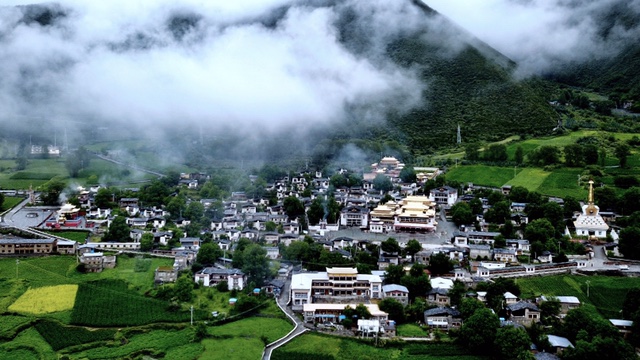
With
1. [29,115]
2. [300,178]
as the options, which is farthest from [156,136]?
[300,178]

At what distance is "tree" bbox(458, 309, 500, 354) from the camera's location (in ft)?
72.7

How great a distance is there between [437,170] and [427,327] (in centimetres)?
2470

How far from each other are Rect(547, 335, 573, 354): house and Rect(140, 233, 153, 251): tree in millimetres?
17921

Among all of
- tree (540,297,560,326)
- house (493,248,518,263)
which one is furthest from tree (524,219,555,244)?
tree (540,297,560,326)

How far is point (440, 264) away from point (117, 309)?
1327 cm

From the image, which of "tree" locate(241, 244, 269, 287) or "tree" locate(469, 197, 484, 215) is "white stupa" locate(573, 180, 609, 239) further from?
"tree" locate(241, 244, 269, 287)

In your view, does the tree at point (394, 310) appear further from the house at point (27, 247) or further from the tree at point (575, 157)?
the tree at point (575, 157)

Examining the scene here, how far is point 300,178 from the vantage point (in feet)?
150

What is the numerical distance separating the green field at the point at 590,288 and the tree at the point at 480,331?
397 cm

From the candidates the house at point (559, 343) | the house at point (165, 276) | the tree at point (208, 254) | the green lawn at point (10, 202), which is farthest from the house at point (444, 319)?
the green lawn at point (10, 202)

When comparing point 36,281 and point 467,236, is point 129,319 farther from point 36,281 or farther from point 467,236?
point 467,236

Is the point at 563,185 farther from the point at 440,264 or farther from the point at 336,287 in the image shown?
the point at 336,287

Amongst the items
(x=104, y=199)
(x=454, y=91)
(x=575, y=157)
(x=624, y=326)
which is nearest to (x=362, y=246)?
(x=624, y=326)

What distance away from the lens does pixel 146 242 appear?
30.8 m
